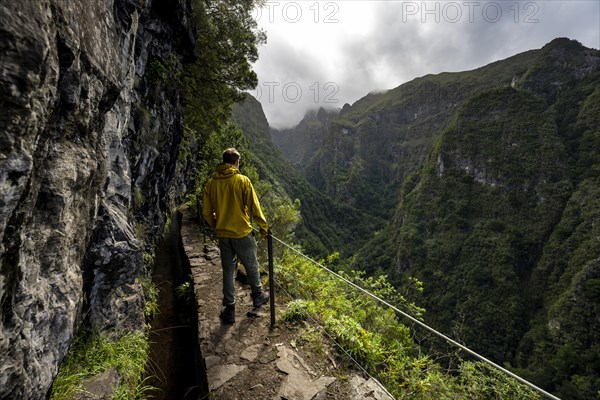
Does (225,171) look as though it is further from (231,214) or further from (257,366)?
(257,366)

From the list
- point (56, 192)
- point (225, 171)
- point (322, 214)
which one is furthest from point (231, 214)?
point (322, 214)

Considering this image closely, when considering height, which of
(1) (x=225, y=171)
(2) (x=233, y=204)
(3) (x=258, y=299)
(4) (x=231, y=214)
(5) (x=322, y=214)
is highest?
(1) (x=225, y=171)

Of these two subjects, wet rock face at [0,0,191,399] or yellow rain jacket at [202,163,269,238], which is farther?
yellow rain jacket at [202,163,269,238]

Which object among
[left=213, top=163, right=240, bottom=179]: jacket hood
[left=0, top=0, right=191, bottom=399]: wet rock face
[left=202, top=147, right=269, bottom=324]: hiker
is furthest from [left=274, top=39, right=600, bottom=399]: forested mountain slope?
[left=0, top=0, right=191, bottom=399]: wet rock face

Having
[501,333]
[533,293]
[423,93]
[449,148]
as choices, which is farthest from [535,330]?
[423,93]

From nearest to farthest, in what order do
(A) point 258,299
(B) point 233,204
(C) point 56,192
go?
(C) point 56,192 < (B) point 233,204 < (A) point 258,299

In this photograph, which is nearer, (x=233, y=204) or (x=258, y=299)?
(x=233, y=204)

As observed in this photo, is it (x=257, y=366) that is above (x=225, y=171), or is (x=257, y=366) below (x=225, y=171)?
below

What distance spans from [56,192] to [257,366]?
257 cm

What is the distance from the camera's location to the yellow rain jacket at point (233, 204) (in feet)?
11.7

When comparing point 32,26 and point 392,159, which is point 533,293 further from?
point 392,159

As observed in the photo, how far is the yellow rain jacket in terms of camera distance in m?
3.55

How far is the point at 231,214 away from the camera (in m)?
3.57

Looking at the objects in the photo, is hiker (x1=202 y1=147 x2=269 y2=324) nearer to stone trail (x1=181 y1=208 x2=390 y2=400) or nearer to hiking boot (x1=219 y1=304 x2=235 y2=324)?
hiking boot (x1=219 y1=304 x2=235 y2=324)
